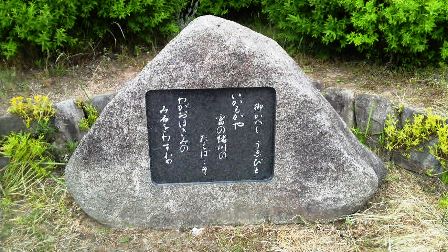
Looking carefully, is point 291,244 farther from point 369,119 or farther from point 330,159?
point 369,119

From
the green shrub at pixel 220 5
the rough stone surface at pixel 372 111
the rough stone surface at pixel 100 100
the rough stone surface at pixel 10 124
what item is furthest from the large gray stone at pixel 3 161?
the rough stone surface at pixel 372 111

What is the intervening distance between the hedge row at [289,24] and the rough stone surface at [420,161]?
2.57 ft

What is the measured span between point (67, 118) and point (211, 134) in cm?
134

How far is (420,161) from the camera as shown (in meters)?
4.01

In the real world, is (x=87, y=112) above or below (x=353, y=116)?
below

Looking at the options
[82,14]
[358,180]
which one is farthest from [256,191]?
[82,14]

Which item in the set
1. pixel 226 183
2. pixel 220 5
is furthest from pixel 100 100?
pixel 220 5

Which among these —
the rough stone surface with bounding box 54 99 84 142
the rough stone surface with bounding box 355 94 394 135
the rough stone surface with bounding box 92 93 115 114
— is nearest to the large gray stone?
the rough stone surface with bounding box 54 99 84 142

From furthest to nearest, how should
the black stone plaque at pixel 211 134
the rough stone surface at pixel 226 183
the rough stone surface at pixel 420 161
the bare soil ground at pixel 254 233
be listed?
the rough stone surface at pixel 420 161 < the bare soil ground at pixel 254 233 < the black stone plaque at pixel 211 134 < the rough stone surface at pixel 226 183

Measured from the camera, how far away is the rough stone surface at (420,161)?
3939 mm

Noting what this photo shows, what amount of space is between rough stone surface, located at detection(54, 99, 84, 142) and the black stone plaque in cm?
100

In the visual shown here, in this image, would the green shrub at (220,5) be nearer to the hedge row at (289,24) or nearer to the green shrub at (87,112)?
the hedge row at (289,24)

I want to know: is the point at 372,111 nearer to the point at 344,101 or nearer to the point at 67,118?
the point at 344,101

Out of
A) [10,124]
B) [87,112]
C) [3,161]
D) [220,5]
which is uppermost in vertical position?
[220,5]
